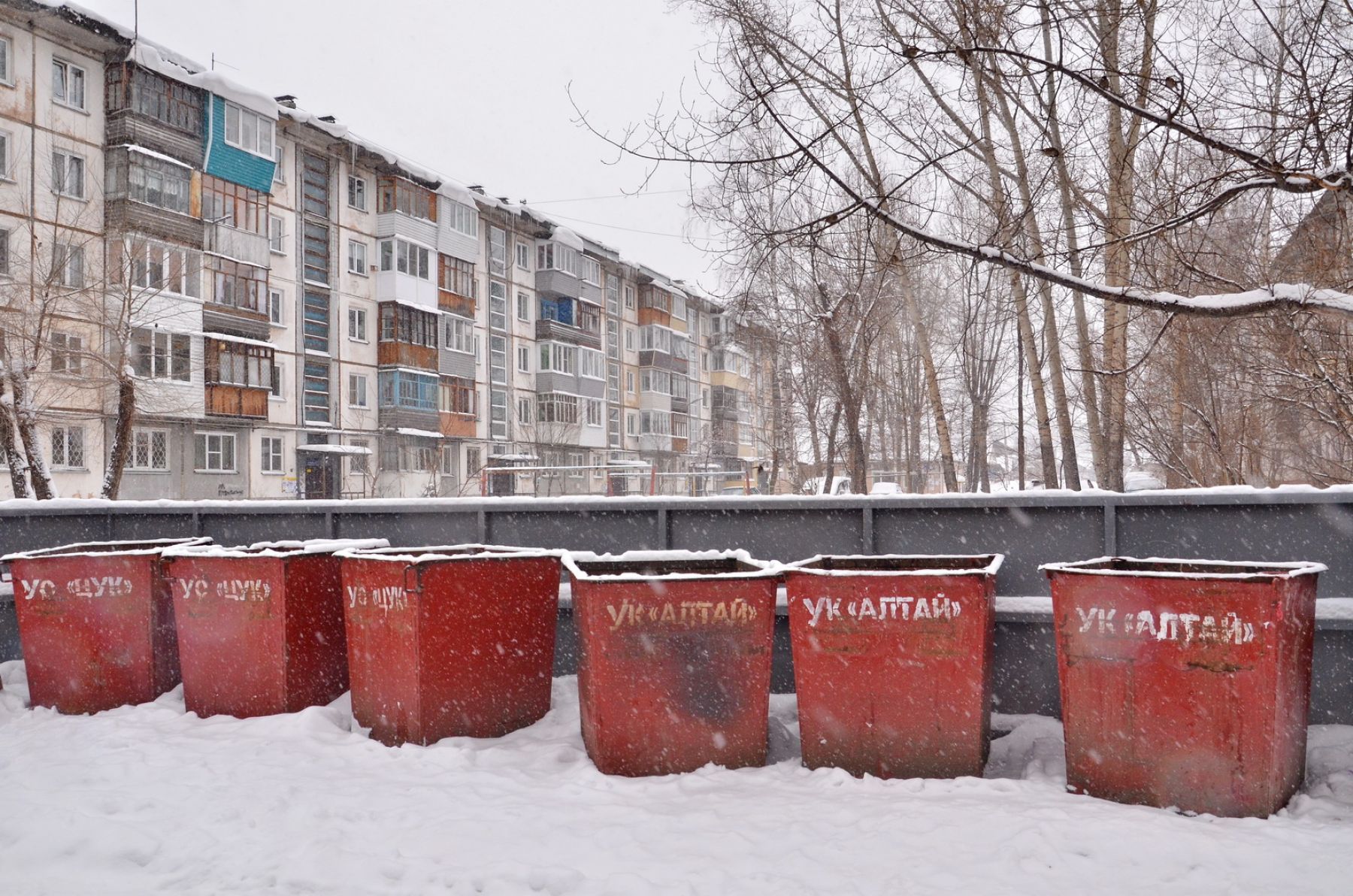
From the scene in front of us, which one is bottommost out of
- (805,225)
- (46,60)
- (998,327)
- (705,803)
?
(705,803)

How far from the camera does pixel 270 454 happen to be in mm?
34125

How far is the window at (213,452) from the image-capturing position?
102 ft

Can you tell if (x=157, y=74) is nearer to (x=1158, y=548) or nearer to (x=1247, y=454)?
(x=1247, y=454)

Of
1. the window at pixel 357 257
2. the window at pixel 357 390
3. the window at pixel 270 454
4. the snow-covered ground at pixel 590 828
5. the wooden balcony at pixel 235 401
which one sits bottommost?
the snow-covered ground at pixel 590 828

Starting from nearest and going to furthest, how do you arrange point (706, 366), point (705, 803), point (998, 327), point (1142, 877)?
1. point (1142, 877)
2. point (705, 803)
3. point (998, 327)
4. point (706, 366)

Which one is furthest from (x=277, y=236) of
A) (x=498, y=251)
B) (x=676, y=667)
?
(x=676, y=667)

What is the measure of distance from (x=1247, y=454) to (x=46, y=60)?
31.1 meters

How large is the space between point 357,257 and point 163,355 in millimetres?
10873

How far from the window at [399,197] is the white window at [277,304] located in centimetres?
607

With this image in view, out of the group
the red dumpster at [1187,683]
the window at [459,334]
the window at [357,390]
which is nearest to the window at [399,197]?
the window at [459,334]

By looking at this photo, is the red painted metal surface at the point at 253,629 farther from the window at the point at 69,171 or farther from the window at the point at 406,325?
the window at the point at 406,325

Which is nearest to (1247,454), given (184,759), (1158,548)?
(1158,548)

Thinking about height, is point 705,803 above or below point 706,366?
below

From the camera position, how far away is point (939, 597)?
5.14m
